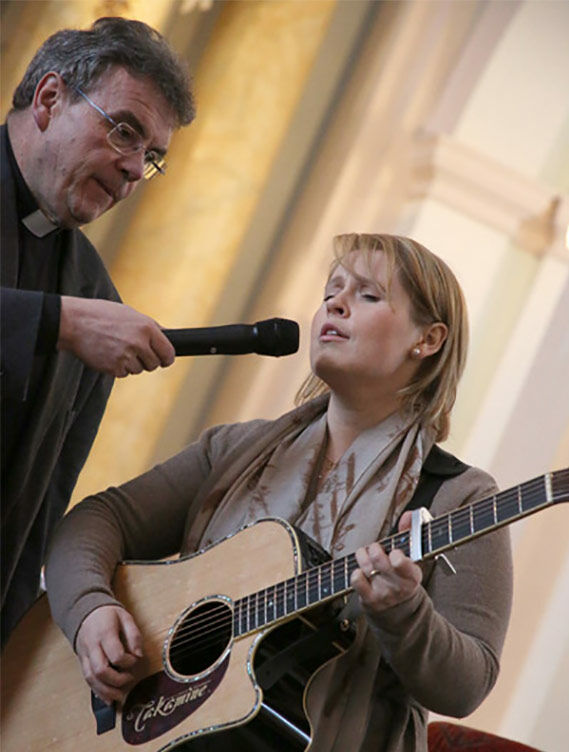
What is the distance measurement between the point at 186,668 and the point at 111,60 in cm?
106

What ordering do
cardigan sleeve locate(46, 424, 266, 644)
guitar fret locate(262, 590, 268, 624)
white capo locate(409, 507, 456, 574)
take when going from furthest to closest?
cardigan sleeve locate(46, 424, 266, 644) → guitar fret locate(262, 590, 268, 624) → white capo locate(409, 507, 456, 574)

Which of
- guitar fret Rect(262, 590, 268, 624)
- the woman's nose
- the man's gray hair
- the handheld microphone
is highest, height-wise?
the man's gray hair

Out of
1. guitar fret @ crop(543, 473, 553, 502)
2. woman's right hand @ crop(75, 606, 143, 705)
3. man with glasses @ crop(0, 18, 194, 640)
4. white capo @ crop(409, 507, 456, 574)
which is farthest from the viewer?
man with glasses @ crop(0, 18, 194, 640)

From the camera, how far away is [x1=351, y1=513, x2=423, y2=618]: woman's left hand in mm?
1642

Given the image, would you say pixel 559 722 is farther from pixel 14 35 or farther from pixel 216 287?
pixel 14 35

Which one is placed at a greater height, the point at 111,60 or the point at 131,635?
the point at 111,60

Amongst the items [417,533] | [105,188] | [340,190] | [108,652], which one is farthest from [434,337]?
[340,190]

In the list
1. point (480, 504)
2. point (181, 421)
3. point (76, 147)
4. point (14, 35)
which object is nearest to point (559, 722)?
point (181, 421)

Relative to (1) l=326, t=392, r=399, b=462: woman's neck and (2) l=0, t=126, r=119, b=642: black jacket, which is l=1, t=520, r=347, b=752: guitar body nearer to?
(2) l=0, t=126, r=119, b=642: black jacket

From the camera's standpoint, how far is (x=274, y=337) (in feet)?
6.52

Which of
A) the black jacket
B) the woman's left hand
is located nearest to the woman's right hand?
the black jacket

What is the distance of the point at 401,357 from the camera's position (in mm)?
2076

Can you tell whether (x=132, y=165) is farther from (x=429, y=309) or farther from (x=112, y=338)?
(x=429, y=309)

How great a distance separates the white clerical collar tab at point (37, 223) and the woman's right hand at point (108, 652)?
2.25 ft
